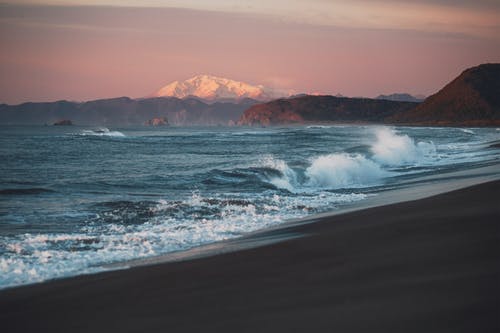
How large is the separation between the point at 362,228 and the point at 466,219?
139cm

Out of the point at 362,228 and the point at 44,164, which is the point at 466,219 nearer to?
the point at 362,228

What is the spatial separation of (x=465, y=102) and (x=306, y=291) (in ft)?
579

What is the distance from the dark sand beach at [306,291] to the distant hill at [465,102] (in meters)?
149

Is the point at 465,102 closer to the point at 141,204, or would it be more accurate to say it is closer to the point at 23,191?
the point at 23,191

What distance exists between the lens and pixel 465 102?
16775 cm

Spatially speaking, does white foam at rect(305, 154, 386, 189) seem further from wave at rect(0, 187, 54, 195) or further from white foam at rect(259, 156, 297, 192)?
wave at rect(0, 187, 54, 195)

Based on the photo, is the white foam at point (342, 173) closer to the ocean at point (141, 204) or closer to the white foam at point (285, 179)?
the ocean at point (141, 204)

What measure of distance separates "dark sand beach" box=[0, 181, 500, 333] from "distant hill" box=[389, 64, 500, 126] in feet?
489

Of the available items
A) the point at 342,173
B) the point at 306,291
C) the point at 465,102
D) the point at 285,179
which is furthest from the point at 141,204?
the point at 465,102

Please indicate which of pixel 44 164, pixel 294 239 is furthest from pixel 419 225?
pixel 44 164

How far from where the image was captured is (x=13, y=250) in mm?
7684

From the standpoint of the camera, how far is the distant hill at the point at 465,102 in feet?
512

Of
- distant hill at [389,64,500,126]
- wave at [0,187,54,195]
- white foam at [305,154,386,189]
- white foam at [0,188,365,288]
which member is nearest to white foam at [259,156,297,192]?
white foam at [305,154,386,189]

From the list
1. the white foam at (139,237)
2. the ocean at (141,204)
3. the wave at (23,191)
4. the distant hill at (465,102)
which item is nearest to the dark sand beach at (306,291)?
the white foam at (139,237)
